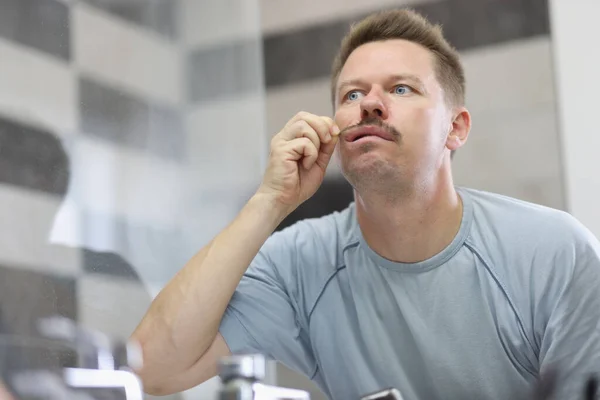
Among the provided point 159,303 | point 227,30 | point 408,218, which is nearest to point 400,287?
point 408,218

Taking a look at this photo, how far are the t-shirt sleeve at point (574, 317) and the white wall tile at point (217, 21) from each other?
90cm

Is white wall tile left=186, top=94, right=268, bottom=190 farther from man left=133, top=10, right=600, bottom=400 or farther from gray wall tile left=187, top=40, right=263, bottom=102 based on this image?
man left=133, top=10, right=600, bottom=400

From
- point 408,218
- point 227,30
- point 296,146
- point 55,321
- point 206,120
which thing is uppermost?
point 227,30

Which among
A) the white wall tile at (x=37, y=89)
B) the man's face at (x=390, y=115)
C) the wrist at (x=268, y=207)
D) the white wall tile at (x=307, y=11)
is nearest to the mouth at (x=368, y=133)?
the man's face at (x=390, y=115)

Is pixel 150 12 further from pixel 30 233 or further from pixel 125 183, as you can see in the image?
pixel 30 233

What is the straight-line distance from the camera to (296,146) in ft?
4.03

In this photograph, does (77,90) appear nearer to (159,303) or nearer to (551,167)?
(159,303)

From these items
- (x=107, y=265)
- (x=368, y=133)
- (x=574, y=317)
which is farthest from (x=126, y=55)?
(x=574, y=317)

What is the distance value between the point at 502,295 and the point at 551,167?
68cm

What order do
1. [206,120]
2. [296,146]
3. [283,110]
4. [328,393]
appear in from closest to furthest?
[296,146] < [328,393] < [206,120] < [283,110]

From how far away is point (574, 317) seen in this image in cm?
110

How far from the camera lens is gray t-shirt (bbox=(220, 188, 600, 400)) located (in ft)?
3.75

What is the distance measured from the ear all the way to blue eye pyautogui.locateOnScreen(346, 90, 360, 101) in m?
0.20

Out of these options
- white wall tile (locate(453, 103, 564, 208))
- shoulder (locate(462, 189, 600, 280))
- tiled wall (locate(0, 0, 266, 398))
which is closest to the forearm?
tiled wall (locate(0, 0, 266, 398))
